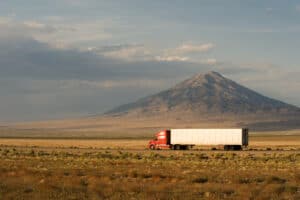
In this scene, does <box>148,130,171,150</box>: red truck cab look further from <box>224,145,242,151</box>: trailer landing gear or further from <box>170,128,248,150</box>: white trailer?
<box>224,145,242,151</box>: trailer landing gear

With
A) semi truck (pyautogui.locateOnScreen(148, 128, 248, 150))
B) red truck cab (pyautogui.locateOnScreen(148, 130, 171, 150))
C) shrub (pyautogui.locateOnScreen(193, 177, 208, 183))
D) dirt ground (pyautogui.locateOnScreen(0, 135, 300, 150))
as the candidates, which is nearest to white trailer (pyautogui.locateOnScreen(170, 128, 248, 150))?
semi truck (pyautogui.locateOnScreen(148, 128, 248, 150))

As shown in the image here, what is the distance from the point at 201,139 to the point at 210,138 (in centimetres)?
122

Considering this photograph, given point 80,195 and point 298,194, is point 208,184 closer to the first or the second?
point 298,194

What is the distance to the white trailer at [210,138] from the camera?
270ft

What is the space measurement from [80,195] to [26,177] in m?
7.95

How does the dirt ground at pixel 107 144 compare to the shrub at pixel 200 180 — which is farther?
the dirt ground at pixel 107 144

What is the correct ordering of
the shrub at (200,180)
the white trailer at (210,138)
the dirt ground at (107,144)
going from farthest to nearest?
the dirt ground at (107,144)
the white trailer at (210,138)
the shrub at (200,180)

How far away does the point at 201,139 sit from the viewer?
84.8 meters

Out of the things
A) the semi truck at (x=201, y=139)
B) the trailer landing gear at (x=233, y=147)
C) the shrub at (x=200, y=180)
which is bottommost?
the shrub at (x=200, y=180)

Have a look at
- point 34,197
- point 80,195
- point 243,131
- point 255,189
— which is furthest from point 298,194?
point 243,131

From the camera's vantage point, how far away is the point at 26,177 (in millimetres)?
30656

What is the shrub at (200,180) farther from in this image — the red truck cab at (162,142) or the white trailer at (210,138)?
the red truck cab at (162,142)

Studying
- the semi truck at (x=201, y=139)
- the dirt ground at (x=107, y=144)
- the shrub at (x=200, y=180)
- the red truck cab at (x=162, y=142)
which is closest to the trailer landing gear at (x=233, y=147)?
the semi truck at (x=201, y=139)

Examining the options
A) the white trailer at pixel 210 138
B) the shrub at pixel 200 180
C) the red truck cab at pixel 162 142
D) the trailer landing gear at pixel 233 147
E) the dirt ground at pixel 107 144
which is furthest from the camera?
the dirt ground at pixel 107 144
